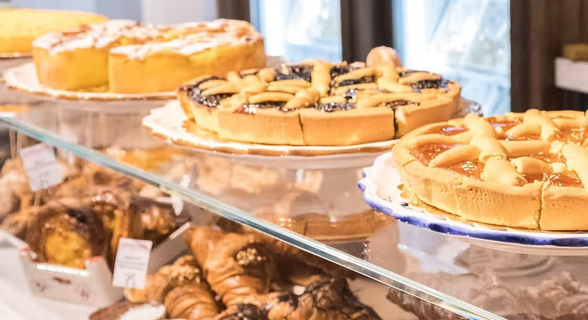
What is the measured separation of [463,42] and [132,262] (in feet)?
4.82

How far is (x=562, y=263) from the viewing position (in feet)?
2.04

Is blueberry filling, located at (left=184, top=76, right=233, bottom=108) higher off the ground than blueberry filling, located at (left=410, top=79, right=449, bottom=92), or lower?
lower

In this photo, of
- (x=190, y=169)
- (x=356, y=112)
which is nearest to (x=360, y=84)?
(x=356, y=112)

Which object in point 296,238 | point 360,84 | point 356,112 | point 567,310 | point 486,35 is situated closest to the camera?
point 567,310

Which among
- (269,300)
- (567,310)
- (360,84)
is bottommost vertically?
(269,300)

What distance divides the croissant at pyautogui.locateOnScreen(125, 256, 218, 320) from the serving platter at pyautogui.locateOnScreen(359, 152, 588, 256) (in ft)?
1.90

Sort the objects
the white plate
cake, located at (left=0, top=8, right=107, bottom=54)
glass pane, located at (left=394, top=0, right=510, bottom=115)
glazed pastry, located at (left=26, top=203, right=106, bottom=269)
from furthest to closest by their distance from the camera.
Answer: glass pane, located at (left=394, top=0, right=510, bottom=115), cake, located at (left=0, top=8, right=107, bottom=54), glazed pastry, located at (left=26, top=203, right=106, bottom=269), the white plate

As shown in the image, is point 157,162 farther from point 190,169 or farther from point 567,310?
point 567,310

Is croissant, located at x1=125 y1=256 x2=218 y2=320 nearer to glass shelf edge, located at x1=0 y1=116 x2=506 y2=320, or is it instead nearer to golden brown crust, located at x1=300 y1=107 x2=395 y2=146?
glass shelf edge, located at x1=0 y1=116 x2=506 y2=320

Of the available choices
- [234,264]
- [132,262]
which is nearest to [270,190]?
[234,264]

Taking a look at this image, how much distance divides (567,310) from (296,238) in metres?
0.27

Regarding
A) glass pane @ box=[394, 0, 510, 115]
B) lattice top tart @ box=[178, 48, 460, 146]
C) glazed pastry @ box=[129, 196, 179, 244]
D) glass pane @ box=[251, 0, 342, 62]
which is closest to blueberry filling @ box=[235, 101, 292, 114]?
lattice top tart @ box=[178, 48, 460, 146]

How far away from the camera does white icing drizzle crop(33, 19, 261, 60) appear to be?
1.36 m

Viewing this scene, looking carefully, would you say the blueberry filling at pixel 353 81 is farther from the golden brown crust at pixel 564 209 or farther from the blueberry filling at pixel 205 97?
the golden brown crust at pixel 564 209
